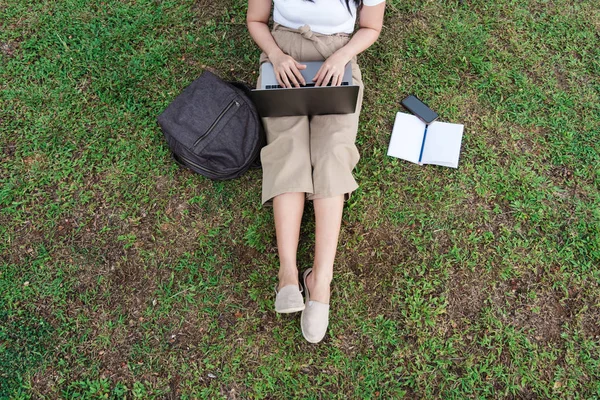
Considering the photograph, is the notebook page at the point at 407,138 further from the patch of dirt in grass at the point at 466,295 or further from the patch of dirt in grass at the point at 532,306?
the patch of dirt in grass at the point at 532,306

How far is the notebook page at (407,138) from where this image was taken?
10.1 ft

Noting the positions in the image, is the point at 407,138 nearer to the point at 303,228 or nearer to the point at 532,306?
the point at 303,228

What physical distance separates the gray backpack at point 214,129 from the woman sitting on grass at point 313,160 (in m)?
0.20

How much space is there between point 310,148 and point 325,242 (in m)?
0.59

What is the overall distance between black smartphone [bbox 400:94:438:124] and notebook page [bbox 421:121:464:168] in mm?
56

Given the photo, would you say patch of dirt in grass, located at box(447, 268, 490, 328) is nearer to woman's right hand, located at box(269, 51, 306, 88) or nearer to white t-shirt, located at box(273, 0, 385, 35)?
woman's right hand, located at box(269, 51, 306, 88)

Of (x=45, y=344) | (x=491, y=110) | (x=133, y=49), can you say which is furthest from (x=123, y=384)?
(x=491, y=110)

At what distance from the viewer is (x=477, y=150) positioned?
311cm

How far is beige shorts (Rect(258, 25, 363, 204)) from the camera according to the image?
2.51 m

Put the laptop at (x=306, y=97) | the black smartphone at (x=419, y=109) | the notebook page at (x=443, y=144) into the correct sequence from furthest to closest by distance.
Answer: the black smartphone at (x=419, y=109) < the notebook page at (x=443, y=144) < the laptop at (x=306, y=97)

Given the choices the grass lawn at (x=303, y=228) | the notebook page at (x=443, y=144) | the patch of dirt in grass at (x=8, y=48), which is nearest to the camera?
the grass lawn at (x=303, y=228)

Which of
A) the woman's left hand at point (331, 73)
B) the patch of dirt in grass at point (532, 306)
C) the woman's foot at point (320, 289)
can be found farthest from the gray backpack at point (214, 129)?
the patch of dirt in grass at point (532, 306)

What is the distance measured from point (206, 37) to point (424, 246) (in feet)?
7.81

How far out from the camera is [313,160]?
2.58 meters
